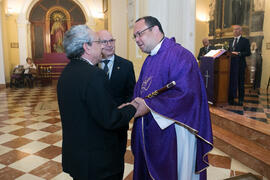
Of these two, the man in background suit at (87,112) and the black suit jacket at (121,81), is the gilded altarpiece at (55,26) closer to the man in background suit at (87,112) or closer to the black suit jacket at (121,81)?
the black suit jacket at (121,81)

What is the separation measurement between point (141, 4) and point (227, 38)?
4834mm

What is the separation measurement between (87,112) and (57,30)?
14.2 m

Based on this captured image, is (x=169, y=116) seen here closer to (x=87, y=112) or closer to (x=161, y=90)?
(x=161, y=90)

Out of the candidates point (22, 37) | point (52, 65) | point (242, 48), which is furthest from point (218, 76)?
point (22, 37)

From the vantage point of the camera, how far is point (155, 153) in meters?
1.76

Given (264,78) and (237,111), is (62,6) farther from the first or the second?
(237,111)

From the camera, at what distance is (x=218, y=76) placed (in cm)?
471

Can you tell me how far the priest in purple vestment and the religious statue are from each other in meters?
13.4

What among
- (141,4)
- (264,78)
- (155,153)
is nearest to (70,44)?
(155,153)

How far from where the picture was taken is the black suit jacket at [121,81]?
8.12 feet

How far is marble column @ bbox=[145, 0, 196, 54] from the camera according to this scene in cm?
427

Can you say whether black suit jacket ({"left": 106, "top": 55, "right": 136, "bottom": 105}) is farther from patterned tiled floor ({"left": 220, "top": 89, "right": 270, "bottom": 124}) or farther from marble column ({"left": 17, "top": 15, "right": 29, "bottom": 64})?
marble column ({"left": 17, "top": 15, "right": 29, "bottom": 64})

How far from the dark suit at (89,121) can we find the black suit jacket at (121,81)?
0.94 m

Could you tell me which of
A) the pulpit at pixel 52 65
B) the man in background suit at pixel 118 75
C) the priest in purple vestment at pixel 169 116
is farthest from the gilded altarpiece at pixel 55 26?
the priest in purple vestment at pixel 169 116
